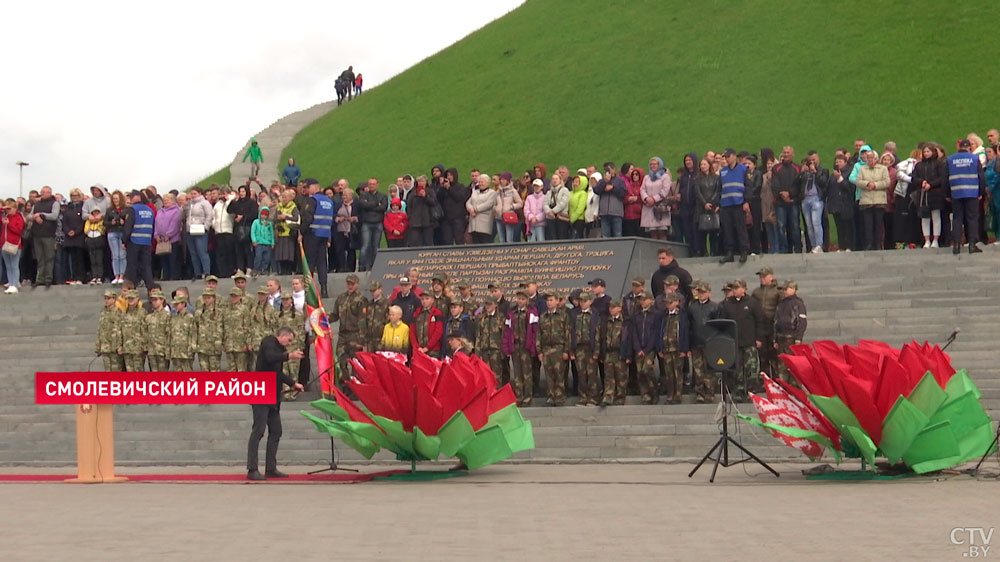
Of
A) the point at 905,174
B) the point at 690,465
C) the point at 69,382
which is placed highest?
the point at 905,174

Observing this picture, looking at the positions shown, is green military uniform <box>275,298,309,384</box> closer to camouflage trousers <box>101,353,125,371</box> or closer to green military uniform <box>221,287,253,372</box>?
green military uniform <box>221,287,253,372</box>

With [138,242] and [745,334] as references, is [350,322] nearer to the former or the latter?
[745,334]

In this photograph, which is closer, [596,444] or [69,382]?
[69,382]

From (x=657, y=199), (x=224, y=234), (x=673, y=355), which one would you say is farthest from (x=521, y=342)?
(x=224, y=234)

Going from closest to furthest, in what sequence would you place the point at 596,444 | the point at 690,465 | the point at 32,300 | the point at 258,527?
the point at 258,527, the point at 690,465, the point at 596,444, the point at 32,300

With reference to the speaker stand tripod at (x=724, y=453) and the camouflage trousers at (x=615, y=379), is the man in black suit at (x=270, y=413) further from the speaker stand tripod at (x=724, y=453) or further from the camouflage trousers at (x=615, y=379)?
the speaker stand tripod at (x=724, y=453)

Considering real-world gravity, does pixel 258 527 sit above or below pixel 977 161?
below

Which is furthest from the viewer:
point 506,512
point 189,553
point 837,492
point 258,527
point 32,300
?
point 32,300

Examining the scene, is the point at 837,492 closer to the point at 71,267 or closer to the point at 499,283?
the point at 499,283

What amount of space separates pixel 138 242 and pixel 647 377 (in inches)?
385

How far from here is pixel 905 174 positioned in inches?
781

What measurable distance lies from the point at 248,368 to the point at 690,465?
6608 mm

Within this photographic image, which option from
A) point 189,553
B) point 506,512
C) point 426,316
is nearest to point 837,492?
point 506,512

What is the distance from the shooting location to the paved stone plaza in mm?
8586
